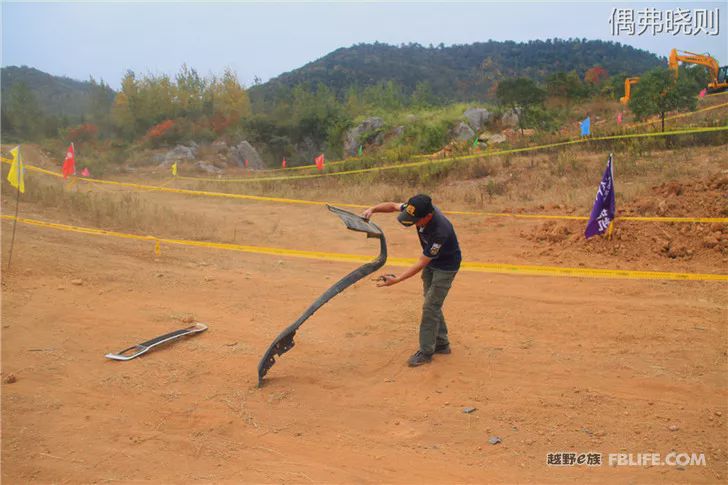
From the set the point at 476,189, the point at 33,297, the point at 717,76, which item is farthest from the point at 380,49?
the point at 33,297

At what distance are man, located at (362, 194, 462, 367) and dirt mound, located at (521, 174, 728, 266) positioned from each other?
4.41m

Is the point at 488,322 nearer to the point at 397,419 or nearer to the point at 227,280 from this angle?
the point at 397,419

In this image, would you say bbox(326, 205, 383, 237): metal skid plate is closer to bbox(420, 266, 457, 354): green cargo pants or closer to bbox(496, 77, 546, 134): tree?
bbox(420, 266, 457, 354): green cargo pants

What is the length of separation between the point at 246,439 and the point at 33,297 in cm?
397

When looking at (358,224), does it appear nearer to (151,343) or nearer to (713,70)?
(151,343)

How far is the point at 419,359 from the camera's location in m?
4.73

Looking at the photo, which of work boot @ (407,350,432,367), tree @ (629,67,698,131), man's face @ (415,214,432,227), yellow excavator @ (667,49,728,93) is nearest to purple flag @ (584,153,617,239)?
man's face @ (415,214,432,227)

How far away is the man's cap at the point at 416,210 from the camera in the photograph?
4.37 m

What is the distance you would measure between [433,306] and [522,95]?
2494 cm

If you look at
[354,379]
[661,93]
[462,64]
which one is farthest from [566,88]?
[462,64]

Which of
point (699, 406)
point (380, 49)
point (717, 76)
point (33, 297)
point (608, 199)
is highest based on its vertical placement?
point (380, 49)

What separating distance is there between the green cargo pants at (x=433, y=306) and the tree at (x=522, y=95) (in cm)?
2390

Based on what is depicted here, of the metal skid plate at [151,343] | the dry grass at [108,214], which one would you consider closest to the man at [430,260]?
the metal skid plate at [151,343]

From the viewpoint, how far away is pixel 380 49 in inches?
4660
